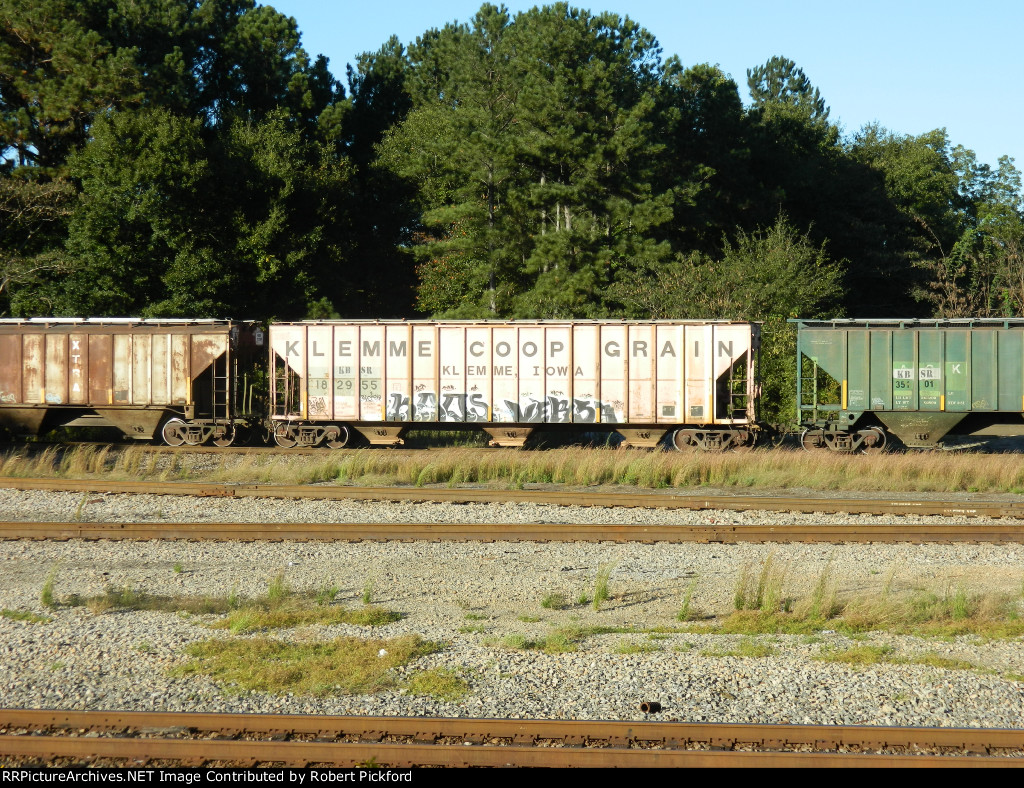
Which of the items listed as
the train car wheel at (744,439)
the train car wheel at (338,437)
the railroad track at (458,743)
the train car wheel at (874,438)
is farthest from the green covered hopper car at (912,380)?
the railroad track at (458,743)

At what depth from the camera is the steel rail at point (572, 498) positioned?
13.5 m

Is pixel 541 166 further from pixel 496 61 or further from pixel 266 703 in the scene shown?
pixel 266 703

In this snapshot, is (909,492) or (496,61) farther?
(496,61)

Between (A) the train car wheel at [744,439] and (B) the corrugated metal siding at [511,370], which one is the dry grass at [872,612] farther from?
(B) the corrugated metal siding at [511,370]

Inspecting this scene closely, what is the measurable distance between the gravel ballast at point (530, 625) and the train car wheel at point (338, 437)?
796 cm

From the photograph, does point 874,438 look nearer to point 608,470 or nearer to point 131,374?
point 608,470

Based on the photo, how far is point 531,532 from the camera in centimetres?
1185

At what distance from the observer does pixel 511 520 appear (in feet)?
43.1

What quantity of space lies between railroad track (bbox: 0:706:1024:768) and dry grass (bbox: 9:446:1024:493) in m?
10.6

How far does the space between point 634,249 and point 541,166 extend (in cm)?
560

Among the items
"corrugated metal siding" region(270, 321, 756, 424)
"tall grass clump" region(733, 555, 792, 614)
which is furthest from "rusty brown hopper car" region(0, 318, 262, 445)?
"tall grass clump" region(733, 555, 792, 614)

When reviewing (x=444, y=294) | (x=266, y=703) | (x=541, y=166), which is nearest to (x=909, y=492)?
(x=266, y=703)

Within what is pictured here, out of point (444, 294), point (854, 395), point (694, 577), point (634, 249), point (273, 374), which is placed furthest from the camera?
point (444, 294)

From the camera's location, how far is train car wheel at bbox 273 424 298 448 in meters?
21.9
